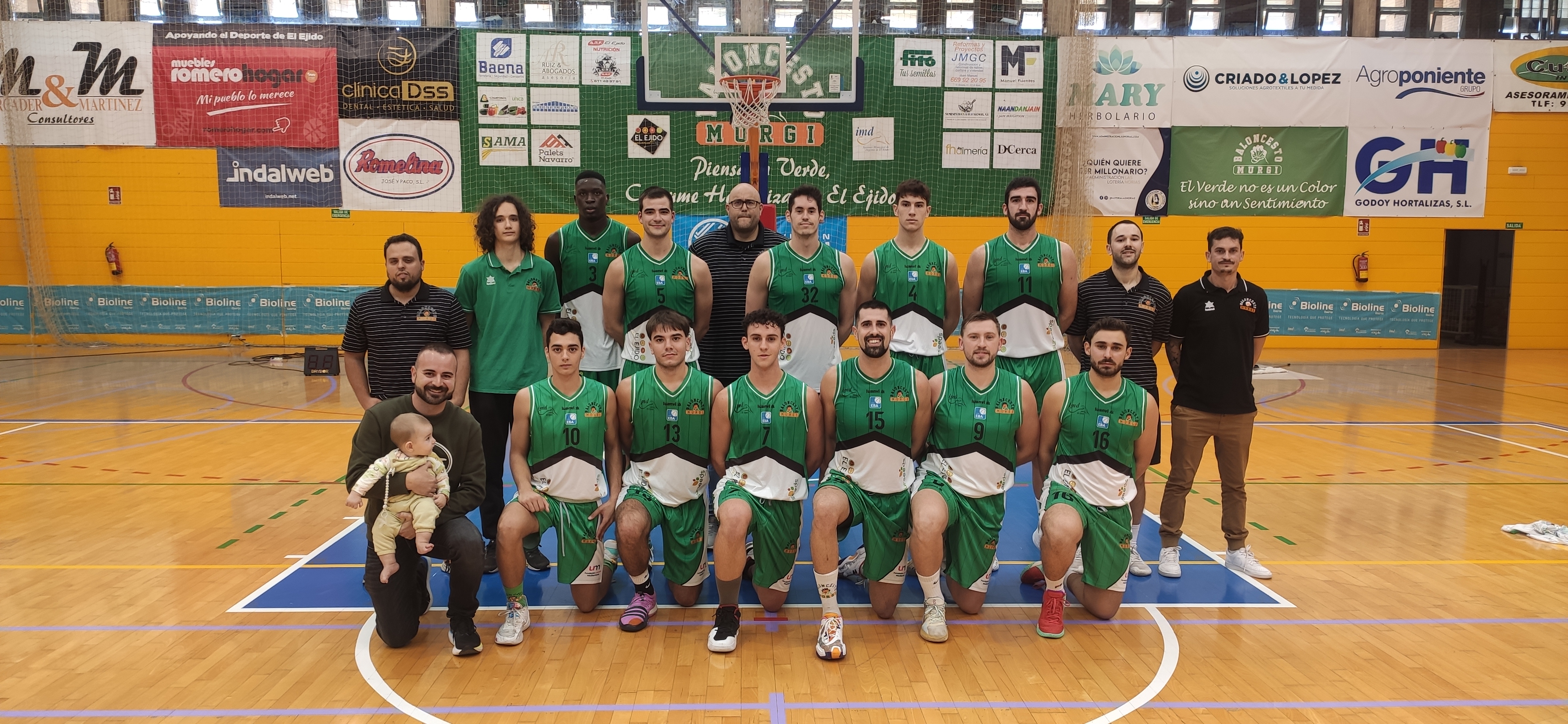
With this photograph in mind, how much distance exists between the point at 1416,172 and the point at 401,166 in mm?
16883

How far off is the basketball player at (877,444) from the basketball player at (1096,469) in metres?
0.65

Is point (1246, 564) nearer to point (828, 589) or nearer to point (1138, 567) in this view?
point (1138, 567)

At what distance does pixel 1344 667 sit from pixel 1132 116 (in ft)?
42.5

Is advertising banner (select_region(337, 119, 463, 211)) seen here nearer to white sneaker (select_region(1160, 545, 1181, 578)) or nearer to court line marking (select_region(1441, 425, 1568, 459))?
white sneaker (select_region(1160, 545, 1181, 578))

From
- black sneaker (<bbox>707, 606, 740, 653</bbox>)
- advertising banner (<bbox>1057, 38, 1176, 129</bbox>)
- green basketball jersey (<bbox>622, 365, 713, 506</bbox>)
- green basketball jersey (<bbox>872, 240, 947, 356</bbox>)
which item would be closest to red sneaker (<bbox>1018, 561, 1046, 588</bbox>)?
green basketball jersey (<bbox>872, 240, 947, 356</bbox>)

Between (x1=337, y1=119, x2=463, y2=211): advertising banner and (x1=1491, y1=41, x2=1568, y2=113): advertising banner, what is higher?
(x1=1491, y1=41, x2=1568, y2=113): advertising banner

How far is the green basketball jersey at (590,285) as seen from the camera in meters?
5.16

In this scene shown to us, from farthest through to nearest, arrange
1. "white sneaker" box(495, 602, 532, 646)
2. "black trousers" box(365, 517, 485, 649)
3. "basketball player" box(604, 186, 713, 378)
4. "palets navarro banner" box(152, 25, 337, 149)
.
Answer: "palets navarro banner" box(152, 25, 337, 149)
"basketball player" box(604, 186, 713, 378)
"white sneaker" box(495, 602, 532, 646)
"black trousers" box(365, 517, 485, 649)

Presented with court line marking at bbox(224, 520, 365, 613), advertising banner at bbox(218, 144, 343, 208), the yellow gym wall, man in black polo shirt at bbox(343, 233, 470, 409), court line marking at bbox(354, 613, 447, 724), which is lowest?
court line marking at bbox(354, 613, 447, 724)

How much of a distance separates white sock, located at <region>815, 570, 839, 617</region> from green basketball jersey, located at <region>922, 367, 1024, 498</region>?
727 mm

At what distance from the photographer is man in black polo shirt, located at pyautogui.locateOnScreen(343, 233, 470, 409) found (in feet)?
14.5

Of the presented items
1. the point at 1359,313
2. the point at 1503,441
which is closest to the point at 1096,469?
the point at 1503,441

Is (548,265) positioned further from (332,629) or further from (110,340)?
(110,340)

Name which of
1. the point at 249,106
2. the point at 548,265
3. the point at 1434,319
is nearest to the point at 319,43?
the point at 249,106
